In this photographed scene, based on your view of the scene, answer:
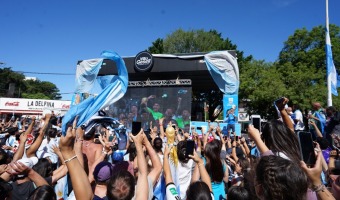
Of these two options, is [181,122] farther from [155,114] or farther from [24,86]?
[24,86]

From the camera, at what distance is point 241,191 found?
230cm

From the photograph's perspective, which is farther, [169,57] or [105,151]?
[169,57]

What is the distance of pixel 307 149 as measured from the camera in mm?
1656

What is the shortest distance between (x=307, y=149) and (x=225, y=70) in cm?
1406

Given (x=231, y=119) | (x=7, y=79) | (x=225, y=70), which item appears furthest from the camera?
(x=7, y=79)

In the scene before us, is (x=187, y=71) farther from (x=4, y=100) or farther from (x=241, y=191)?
(x=4, y=100)

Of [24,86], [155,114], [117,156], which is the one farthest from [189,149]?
[24,86]

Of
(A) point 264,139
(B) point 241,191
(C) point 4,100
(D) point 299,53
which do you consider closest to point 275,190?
(B) point 241,191

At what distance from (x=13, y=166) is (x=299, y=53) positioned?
28.7 metres

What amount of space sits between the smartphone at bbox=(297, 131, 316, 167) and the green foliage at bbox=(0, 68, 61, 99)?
58390mm

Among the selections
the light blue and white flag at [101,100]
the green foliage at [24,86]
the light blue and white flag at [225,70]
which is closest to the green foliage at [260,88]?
the light blue and white flag at [225,70]

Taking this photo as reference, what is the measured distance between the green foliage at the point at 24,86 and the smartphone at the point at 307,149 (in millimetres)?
58390

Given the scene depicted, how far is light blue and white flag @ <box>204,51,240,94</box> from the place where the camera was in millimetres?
15205

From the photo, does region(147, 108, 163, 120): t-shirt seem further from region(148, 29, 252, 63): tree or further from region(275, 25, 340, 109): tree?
region(148, 29, 252, 63): tree
